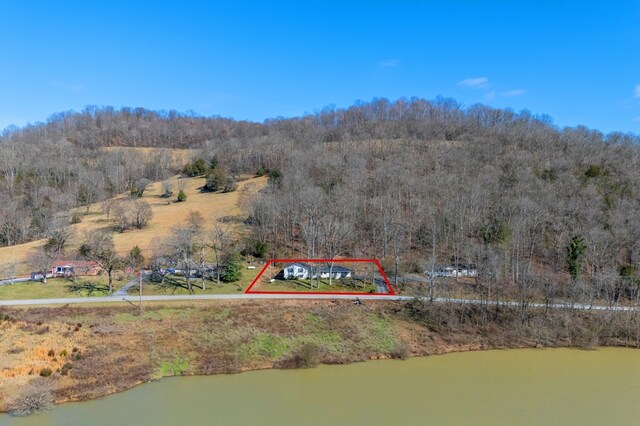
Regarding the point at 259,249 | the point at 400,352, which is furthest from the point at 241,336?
the point at 259,249

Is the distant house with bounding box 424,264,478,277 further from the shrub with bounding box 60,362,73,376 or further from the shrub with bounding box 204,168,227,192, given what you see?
the shrub with bounding box 204,168,227,192

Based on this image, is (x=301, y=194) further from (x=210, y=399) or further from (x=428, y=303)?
(x=210, y=399)

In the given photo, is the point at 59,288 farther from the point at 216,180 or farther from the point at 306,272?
the point at 216,180

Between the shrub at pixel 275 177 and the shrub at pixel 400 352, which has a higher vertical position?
the shrub at pixel 275 177

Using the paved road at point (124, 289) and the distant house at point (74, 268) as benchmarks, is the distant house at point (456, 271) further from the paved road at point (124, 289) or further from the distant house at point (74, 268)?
the distant house at point (74, 268)

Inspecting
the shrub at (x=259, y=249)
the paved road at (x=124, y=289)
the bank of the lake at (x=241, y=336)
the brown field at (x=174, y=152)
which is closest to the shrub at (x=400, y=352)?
the bank of the lake at (x=241, y=336)

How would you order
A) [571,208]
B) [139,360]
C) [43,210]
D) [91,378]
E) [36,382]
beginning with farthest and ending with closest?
[43,210], [571,208], [139,360], [91,378], [36,382]

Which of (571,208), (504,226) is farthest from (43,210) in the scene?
(571,208)
